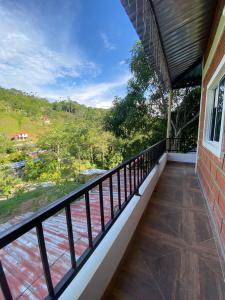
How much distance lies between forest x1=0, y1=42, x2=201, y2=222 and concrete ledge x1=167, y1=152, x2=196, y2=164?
1447 mm

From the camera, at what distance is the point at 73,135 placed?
15367mm

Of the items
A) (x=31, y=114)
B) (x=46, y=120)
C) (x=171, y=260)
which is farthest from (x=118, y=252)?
(x=31, y=114)

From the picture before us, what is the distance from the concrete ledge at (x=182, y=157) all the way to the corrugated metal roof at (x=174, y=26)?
8.32 ft

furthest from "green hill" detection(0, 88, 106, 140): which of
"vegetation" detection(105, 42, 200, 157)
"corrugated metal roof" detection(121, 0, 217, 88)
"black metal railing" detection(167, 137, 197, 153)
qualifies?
"corrugated metal roof" detection(121, 0, 217, 88)

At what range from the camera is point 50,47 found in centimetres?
2166

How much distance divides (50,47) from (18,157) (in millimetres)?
15422

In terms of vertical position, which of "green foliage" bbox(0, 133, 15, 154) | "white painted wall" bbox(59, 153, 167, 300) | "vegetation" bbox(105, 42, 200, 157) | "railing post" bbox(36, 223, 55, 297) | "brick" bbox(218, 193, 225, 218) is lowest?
"green foliage" bbox(0, 133, 15, 154)

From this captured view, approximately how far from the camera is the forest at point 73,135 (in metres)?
6.46

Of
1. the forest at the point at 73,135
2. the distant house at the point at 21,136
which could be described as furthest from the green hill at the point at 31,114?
the distant house at the point at 21,136

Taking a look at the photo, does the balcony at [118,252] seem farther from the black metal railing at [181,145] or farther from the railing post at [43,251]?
the black metal railing at [181,145]

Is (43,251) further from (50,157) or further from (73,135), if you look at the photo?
(73,135)

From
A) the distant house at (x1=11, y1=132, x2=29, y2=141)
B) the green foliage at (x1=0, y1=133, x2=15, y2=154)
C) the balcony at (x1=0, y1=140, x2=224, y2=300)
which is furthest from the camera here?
the distant house at (x1=11, y1=132, x2=29, y2=141)

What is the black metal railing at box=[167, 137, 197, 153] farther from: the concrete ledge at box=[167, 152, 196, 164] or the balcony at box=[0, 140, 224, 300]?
the balcony at box=[0, 140, 224, 300]

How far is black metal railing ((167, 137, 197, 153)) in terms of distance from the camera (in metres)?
5.49
